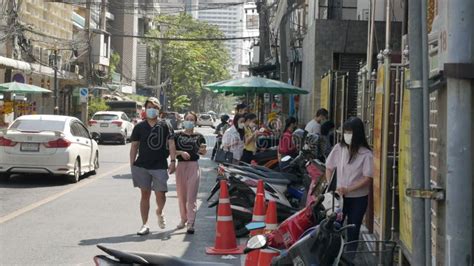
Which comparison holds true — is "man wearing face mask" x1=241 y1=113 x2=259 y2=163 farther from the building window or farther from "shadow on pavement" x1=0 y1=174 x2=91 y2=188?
the building window

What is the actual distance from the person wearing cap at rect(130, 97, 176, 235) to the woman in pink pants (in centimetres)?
17

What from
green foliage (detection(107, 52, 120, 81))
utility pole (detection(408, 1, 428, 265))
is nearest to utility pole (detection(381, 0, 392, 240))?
utility pole (detection(408, 1, 428, 265))

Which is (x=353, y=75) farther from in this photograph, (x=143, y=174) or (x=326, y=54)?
(x=143, y=174)

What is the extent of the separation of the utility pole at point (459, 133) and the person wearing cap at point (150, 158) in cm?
591

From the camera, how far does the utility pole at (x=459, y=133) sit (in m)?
3.13

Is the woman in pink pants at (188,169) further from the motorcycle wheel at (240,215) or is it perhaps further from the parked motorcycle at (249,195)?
the motorcycle wheel at (240,215)

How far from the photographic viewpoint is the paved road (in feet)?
24.9

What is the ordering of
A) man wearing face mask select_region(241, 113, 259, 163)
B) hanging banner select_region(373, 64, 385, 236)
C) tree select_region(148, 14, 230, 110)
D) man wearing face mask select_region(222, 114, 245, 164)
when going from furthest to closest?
tree select_region(148, 14, 230, 110), man wearing face mask select_region(241, 113, 259, 163), man wearing face mask select_region(222, 114, 245, 164), hanging banner select_region(373, 64, 385, 236)

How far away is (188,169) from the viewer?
30.0 feet

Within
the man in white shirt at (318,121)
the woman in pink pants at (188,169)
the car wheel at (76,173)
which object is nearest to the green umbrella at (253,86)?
the man in white shirt at (318,121)

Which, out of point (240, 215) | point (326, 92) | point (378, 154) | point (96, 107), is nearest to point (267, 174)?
point (240, 215)

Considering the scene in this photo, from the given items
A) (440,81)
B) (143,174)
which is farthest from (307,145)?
(440,81)

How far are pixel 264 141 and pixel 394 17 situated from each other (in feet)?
14.8

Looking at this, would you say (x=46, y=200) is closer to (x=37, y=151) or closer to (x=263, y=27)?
(x=37, y=151)
